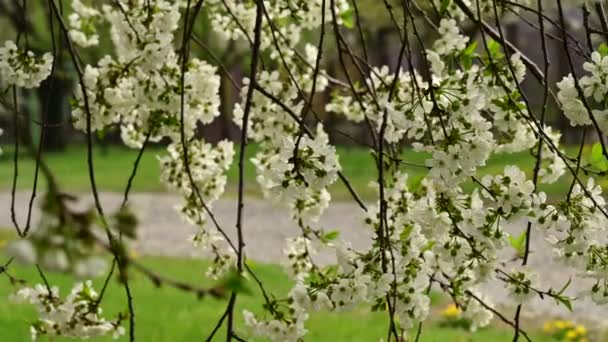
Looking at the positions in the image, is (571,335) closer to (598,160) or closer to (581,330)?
(581,330)

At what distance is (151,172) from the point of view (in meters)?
13.7

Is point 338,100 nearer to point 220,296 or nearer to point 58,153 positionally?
point 220,296

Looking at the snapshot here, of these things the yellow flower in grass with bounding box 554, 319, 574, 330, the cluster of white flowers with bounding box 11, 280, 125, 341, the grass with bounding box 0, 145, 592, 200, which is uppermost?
the grass with bounding box 0, 145, 592, 200

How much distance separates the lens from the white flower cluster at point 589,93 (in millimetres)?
1670

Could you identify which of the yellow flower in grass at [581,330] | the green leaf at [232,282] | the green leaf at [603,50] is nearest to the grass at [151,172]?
the yellow flower in grass at [581,330]

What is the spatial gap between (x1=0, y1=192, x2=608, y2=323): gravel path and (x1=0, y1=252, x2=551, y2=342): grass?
52cm

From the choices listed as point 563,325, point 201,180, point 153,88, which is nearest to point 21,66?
point 153,88

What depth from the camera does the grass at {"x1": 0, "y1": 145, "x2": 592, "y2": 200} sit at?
10812 millimetres

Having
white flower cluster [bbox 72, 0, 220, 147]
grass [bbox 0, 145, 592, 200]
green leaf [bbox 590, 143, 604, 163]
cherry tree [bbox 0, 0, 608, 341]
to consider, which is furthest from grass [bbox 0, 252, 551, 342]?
grass [bbox 0, 145, 592, 200]

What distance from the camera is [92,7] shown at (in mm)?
3312

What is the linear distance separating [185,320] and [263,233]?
3765mm

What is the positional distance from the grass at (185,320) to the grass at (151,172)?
4.16 meters

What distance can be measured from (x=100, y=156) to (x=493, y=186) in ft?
53.2

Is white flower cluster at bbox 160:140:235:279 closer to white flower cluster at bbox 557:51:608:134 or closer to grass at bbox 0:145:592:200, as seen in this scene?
white flower cluster at bbox 557:51:608:134
